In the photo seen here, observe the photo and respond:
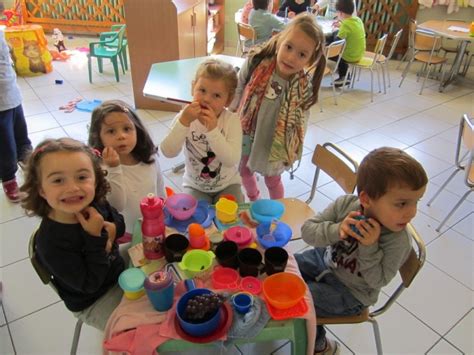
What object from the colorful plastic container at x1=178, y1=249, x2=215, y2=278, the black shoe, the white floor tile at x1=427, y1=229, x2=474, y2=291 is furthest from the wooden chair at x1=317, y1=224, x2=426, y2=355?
the black shoe

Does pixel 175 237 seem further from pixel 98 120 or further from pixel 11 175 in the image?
pixel 11 175

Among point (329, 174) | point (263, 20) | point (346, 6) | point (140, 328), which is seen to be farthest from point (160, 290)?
point (346, 6)

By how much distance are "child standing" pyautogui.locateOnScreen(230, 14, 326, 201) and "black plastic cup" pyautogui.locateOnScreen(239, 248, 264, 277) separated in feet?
2.78

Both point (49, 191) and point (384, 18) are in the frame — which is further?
point (384, 18)

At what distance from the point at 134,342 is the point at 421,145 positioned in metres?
3.23

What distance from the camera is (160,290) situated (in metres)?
0.94

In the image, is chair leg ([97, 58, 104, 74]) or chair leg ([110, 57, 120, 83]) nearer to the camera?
chair leg ([110, 57, 120, 83])

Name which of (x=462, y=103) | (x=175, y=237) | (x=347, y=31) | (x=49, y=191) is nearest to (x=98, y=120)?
(x=49, y=191)

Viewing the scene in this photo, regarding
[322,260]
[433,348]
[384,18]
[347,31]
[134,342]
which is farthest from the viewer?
[384,18]

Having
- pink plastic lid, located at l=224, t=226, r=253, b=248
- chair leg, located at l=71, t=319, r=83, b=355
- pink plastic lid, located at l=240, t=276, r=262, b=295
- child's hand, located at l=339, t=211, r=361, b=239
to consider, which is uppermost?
child's hand, located at l=339, t=211, r=361, b=239

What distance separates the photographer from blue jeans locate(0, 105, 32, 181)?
2259 millimetres

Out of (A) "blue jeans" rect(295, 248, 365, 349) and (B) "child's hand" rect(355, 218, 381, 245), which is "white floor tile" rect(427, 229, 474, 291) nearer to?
(A) "blue jeans" rect(295, 248, 365, 349)

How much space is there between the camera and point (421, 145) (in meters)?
3.38

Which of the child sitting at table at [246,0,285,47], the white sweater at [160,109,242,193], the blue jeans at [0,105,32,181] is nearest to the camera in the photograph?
the white sweater at [160,109,242,193]
